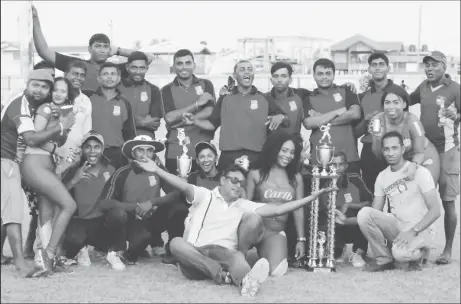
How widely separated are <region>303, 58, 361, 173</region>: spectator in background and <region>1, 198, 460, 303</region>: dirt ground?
4.30 ft

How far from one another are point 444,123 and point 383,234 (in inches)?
54.3

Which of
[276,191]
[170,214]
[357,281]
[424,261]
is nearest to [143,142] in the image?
[170,214]

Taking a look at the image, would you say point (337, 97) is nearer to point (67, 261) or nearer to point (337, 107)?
point (337, 107)

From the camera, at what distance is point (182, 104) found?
773cm

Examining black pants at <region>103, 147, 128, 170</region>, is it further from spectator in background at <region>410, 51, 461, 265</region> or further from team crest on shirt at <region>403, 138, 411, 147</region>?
spectator in background at <region>410, 51, 461, 265</region>

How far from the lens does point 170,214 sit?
281 inches

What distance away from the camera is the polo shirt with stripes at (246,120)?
24.0 ft

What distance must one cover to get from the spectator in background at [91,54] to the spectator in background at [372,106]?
2555 millimetres

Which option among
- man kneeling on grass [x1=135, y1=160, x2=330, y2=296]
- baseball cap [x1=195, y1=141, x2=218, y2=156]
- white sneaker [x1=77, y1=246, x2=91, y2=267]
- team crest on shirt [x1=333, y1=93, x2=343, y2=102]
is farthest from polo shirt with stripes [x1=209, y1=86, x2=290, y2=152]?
white sneaker [x1=77, y1=246, x2=91, y2=267]

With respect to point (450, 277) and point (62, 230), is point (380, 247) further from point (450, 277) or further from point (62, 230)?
point (62, 230)

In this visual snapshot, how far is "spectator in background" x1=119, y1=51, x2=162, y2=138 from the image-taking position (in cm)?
768

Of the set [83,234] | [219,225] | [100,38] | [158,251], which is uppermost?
[100,38]

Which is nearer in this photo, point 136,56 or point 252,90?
point 252,90

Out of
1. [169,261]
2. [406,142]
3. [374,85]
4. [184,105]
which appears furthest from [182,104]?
[406,142]
